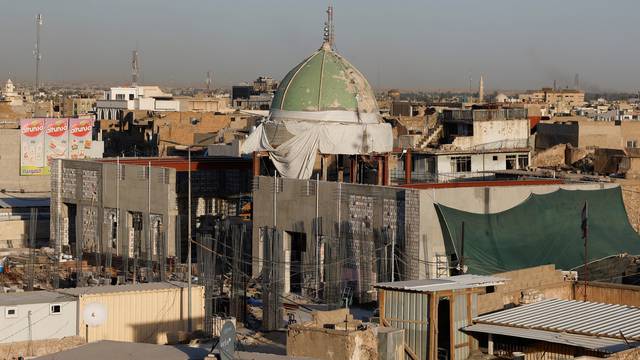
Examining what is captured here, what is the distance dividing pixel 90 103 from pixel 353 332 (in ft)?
322

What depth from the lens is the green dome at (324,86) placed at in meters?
42.7

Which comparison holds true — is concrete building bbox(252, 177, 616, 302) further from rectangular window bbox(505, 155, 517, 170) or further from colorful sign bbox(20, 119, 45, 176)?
colorful sign bbox(20, 119, 45, 176)

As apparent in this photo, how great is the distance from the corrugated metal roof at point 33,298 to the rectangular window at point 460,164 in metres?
25.7

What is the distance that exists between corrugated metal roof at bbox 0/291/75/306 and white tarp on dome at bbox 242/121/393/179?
1536 cm

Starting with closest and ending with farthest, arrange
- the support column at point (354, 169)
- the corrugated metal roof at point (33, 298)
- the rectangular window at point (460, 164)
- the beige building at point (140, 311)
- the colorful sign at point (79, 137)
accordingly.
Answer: the corrugated metal roof at point (33, 298) < the beige building at point (140, 311) < the support column at point (354, 169) < the rectangular window at point (460, 164) < the colorful sign at point (79, 137)

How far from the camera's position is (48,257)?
46.3m

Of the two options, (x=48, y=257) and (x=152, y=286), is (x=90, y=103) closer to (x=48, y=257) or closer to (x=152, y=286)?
(x=48, y=257)

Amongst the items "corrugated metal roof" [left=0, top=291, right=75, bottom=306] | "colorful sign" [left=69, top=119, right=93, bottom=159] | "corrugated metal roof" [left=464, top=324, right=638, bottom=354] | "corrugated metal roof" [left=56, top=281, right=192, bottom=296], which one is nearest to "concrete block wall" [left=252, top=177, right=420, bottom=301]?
"corrugated metal roof" [left=56, top=281, right=192, bottom=296]

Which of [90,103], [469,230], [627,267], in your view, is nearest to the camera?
[469,230]

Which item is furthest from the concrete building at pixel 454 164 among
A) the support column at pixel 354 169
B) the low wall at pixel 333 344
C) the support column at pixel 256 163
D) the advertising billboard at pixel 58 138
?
the low wall at pixel 333 344

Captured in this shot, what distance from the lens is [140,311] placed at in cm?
2872

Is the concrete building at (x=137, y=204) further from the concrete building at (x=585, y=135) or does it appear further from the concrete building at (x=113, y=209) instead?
the concrete building at (x=585, y=135)

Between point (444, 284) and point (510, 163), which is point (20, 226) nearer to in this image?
point (510, 163)

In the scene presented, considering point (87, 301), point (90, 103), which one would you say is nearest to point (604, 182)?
point (87, 301)
